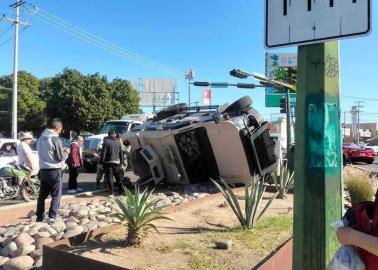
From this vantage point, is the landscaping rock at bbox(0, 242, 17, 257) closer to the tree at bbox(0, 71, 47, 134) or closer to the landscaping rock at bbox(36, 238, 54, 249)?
the landscaping rock at bbox(36, 238, 54, 249)

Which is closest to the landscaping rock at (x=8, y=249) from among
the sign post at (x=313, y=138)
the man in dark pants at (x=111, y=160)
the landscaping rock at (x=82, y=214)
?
the landscaping rock at (x=82, y=214)

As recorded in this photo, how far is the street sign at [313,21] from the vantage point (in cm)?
275

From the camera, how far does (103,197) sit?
11.6 m

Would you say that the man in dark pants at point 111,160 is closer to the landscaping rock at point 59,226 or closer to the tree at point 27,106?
Result: the landscaping rock at point 59,226

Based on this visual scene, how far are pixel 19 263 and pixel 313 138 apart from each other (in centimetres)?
409

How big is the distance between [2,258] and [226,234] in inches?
115

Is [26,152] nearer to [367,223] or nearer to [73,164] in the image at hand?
[73,164]

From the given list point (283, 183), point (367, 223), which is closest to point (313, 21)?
point (367, 223)

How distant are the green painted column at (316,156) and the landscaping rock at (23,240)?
13.7 ft

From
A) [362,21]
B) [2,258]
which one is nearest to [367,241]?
[362,21]

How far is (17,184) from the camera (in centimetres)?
1194

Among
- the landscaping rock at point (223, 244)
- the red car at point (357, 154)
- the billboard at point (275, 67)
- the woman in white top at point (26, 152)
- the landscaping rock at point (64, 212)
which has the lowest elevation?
the red car at point (357, 154)

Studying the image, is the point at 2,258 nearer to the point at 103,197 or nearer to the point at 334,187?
the point at 334,187

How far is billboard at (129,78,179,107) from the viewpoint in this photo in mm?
73250
